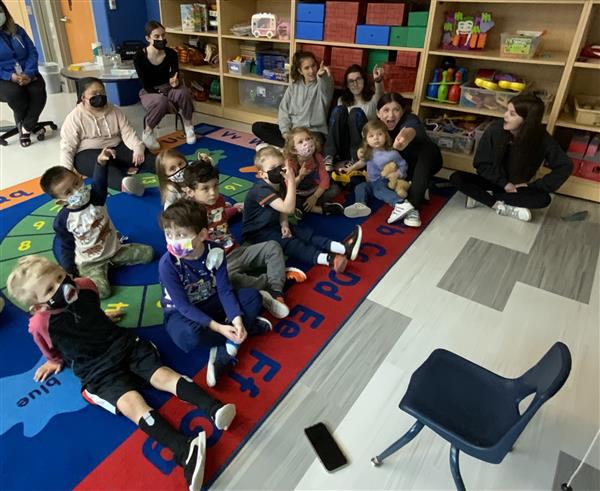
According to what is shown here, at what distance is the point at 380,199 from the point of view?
291cm

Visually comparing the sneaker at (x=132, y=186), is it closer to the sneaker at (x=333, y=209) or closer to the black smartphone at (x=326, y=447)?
the sneaker at (x=333, y=209)

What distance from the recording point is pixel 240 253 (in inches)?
82.4

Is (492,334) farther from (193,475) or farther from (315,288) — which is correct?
(193,475)

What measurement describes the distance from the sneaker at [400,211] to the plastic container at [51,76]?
14.1ft

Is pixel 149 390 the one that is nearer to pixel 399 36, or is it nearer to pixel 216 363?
pixel 216 363

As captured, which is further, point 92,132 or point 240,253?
point 92,132

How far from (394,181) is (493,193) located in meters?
0.65

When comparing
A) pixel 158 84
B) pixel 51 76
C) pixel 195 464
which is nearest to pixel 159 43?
pixel 158 84

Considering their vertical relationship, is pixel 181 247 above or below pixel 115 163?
above

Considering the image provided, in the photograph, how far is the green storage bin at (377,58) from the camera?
3480 mm

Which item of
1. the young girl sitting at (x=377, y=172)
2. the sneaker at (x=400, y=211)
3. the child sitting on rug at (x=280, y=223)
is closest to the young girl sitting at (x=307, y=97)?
the young girl sitting at (x=377, y=172)

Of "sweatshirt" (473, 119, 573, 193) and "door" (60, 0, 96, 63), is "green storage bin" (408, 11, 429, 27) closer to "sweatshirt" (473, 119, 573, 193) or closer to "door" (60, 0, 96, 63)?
"sweatshirt" (473, 119, 573, 193)

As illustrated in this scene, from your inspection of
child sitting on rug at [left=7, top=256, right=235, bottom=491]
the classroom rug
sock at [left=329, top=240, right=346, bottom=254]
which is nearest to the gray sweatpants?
the classroom rug

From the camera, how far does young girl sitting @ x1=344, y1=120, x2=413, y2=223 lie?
106 inches
